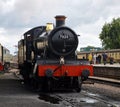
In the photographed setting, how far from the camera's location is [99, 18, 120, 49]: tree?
115m

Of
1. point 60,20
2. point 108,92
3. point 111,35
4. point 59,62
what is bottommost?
point 108,92

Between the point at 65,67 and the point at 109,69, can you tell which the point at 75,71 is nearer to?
Result: the point at 65,67

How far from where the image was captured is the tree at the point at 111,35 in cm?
11523

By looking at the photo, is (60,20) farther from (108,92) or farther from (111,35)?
(111,35)

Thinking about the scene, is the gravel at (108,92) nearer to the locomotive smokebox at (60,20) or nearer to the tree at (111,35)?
the locomotive smokebox at (60,20)

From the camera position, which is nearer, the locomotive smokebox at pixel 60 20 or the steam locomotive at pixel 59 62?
the steam locomotive at pixel 59 62

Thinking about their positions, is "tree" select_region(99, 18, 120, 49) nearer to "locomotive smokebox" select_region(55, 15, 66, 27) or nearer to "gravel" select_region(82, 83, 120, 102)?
"gravel" select_region(82, 83, 120, 102)

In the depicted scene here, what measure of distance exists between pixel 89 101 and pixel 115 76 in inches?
572

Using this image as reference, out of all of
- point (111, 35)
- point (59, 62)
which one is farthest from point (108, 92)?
point (111, 35)

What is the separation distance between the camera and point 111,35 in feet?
390

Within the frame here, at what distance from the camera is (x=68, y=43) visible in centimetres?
1839

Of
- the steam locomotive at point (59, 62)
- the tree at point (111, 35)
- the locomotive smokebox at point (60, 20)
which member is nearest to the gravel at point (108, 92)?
the steam locomotive at point (59, 62)

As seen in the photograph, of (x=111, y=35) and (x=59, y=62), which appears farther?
(x=111, y=35)

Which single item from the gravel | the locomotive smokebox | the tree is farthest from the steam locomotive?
the tree
